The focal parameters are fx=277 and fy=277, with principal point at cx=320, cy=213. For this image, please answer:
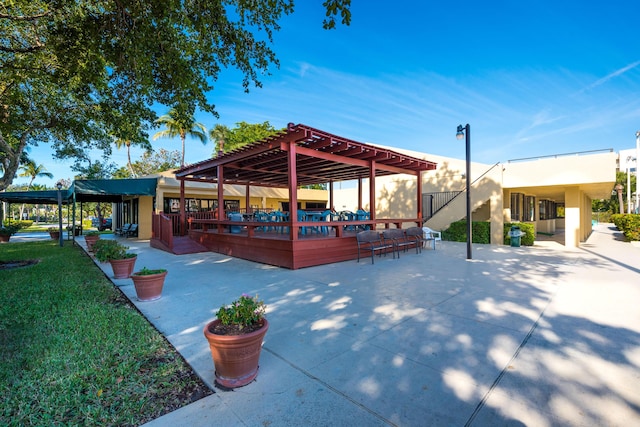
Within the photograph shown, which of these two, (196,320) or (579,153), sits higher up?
(579,153)

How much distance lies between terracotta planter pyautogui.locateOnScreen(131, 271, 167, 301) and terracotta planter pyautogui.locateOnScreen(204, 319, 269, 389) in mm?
3051

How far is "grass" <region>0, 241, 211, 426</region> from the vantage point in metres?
2.12

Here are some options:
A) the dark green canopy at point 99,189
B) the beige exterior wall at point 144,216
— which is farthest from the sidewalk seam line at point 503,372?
the beige exterior wall at point 144,216

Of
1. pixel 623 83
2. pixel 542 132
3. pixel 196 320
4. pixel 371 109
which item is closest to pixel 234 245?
pixel 196 320

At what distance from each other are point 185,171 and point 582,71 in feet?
56.3

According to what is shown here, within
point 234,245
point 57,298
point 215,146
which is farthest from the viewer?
point 215,146

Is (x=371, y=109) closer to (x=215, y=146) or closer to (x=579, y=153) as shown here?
(x=579, y=153)

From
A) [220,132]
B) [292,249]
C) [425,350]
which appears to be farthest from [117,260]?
[220,132]

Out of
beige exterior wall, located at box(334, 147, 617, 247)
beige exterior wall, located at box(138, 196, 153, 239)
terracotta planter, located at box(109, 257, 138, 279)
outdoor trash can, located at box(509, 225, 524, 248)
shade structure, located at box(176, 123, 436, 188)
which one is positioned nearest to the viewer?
terracotta planter, located at box(109, 257, 138, 279)

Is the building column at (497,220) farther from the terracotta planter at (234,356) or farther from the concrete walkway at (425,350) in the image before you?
the terracotta planter at (234,356)

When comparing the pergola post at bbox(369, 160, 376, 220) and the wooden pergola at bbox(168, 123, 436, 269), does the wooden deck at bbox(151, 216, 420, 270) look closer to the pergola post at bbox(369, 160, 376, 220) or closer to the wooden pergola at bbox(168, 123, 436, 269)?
the wooden pergola at bbox(168, 123, 436, 269)

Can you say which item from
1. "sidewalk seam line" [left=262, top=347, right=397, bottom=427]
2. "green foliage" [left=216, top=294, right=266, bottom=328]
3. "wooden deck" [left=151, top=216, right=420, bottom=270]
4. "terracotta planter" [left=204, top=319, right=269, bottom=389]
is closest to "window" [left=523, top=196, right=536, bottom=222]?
"wooden deck" [left=151, top=216, right=420, bottom=270]

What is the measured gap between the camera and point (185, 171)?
12.7m

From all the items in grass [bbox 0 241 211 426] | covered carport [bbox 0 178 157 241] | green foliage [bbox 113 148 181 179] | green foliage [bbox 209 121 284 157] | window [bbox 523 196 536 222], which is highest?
green foliage [bbox 209 121 284 157]
